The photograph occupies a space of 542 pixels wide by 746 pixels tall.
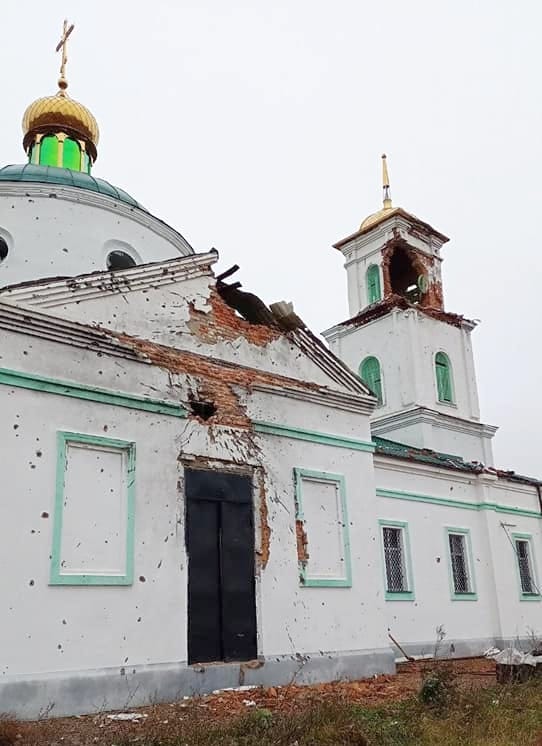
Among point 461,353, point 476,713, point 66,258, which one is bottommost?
point 476,713

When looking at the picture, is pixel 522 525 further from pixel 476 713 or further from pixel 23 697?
pixel 23 697

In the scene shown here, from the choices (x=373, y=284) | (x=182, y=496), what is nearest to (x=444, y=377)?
(x=373, y=284)

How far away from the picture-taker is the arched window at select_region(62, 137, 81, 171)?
1772 cm

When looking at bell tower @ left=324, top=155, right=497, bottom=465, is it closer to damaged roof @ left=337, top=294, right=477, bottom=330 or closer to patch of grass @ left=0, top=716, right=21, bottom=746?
damaged roof @ left=337, top=294, right=477, bottom=330

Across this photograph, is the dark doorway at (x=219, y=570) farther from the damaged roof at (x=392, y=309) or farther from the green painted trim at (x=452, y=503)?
the damaged roof at (x=392, y=309)

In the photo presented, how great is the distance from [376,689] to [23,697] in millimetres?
4479

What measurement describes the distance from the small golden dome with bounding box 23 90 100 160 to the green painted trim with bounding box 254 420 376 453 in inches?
→ 399

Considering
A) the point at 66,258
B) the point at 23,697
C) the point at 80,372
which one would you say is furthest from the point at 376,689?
the point at 66,258

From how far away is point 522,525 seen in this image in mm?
17781

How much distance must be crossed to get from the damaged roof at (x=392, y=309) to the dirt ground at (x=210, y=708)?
12.9m

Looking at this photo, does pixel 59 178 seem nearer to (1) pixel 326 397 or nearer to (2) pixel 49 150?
(2) pixel 49 150

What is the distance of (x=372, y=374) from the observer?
23.1m

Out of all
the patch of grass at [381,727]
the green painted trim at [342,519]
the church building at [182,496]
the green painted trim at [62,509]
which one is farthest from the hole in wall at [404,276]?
the patch of grass at [381,727]

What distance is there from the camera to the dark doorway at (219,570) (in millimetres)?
9781
